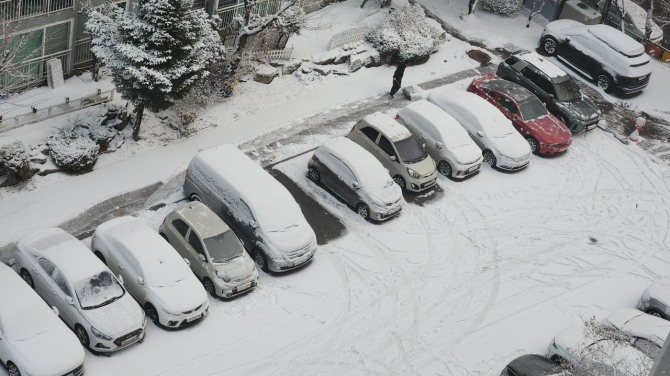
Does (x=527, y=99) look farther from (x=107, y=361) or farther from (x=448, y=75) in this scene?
(x=107, y=361)

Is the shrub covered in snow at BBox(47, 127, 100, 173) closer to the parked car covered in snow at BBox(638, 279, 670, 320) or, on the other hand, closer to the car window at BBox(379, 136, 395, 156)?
the car window at BBox(379, 136, 395, 156)

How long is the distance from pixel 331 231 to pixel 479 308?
4874 millimetres

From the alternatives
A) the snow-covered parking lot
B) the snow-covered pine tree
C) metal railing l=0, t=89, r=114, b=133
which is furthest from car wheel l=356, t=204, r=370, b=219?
metal railing l=0, t=89, r=114, b=133

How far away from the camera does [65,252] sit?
65.5 ft

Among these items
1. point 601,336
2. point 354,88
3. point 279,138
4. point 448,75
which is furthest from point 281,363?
point 448,75

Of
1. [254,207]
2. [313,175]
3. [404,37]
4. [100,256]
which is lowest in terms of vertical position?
[100,256]

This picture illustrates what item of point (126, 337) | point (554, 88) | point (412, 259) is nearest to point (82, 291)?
point (126, 337)

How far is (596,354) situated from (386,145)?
33.4 ft

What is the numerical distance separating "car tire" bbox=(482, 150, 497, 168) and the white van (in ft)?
27.4

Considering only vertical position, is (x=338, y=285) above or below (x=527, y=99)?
below

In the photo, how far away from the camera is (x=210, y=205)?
23.3 metres

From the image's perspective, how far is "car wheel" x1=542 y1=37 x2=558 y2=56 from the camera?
114ft

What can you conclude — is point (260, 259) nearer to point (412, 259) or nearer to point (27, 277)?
point (412, 259)

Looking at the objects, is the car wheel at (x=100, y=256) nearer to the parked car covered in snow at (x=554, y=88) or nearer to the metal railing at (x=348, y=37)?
the metal railing at (x=348, y=37)
